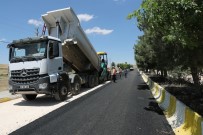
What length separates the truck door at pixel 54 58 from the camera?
538 inches

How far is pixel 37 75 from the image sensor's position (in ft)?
43.7

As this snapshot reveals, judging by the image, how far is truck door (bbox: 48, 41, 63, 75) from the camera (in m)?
13.7

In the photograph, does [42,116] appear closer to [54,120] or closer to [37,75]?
[54,120]

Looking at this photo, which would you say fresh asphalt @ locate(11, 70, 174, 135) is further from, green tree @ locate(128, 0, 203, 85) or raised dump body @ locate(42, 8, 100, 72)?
raised dump body @ locate(42, 8, 100, 72)

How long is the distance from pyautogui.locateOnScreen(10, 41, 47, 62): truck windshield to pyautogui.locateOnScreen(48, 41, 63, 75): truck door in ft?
1.05

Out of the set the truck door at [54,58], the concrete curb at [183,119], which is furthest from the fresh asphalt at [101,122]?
the truck door at [54,58]

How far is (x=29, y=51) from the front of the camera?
13672 mm

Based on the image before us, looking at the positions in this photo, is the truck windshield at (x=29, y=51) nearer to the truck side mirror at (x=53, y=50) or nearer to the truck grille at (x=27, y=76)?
the truck side mirror at (x=53, y=50)

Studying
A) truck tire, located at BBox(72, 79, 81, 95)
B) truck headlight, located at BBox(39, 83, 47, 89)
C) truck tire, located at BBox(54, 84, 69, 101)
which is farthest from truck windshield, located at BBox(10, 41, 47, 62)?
truck tire, located at BBox(72, 79, 81, 95)

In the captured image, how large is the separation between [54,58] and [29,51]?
120 cm

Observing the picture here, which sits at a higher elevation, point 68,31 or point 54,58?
point 68,31

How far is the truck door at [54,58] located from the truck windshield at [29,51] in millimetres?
321

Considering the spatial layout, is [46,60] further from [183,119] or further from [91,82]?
[91,82]

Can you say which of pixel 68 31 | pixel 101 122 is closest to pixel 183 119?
pixel 101 122
